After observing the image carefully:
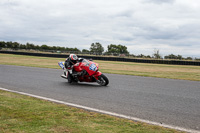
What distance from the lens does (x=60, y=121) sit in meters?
4.49

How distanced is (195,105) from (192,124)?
1808 mm

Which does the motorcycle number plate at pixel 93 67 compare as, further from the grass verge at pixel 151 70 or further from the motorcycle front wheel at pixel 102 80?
the grass verge at pixel 151 70

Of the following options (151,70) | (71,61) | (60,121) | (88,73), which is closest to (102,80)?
(88,73)

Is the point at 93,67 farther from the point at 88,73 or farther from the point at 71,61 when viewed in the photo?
Answer: the point at 71,61

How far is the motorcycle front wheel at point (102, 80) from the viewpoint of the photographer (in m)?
10.1

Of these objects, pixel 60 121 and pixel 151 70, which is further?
pixel 151 70

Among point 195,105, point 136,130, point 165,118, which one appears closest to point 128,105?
point 165,118

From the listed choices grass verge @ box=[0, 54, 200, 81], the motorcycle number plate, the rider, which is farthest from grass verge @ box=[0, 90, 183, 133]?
grass verge @ box=[0, 54, 200, 81]

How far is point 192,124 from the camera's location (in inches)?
181

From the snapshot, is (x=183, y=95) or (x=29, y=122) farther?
(x=183, y=95)

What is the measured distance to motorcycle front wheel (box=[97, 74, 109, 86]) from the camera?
1015cm

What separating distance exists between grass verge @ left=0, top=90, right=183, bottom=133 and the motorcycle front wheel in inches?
181

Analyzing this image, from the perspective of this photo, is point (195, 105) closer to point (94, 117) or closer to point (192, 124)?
point (192, 124)

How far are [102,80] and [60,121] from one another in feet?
19.1
